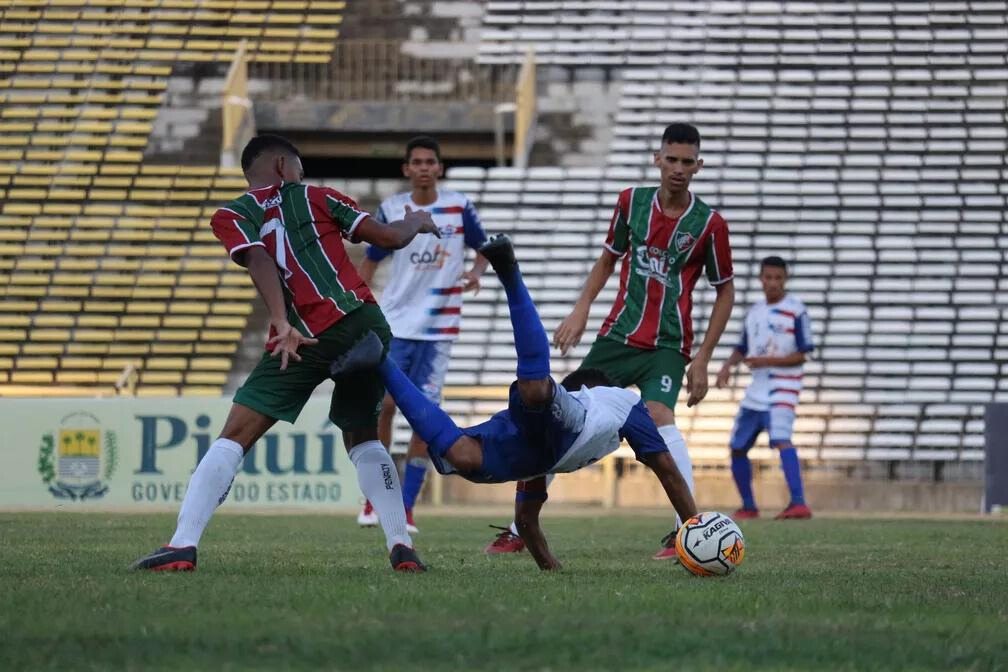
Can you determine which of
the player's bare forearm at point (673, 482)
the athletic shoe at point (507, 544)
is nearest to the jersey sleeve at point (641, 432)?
the player's bare forearm at point (673, 482)

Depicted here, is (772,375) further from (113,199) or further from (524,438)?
(113,199)

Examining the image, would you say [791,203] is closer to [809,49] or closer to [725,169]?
[725,169]

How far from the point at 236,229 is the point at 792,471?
8.27 meters

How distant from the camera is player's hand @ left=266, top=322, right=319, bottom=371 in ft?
18.8

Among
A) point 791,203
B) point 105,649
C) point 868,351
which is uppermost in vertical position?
point 791,203

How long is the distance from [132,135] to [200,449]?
9851 mm

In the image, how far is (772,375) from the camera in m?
13.5

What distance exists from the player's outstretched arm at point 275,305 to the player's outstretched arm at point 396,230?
14.5 inches

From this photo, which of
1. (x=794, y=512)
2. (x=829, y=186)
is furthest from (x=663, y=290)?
(x=829, y=186)

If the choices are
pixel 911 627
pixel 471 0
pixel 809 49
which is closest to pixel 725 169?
pixel 809 49

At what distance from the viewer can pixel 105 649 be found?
11.5 feet

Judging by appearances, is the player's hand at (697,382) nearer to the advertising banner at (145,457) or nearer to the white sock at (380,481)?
the white sock at (380,481)

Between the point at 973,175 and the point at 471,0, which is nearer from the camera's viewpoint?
the point at 973,175

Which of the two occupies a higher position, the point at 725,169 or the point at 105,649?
the point at 725,169
